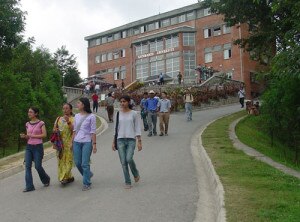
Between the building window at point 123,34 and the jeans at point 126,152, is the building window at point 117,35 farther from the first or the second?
the jeans at point 126,152

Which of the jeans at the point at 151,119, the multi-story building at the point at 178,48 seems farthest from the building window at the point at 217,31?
the jeans at the point at 151,119

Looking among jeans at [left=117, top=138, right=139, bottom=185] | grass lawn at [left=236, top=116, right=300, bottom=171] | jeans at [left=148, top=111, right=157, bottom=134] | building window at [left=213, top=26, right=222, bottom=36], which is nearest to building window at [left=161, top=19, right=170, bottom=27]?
building window at [left=213, top=26, right=222, bottom=36]

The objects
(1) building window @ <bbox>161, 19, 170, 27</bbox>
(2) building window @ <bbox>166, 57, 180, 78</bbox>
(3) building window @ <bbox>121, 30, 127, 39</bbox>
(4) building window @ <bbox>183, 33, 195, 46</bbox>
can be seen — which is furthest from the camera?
(3) building window @ <bbox>121, 30, 127, 39</bbox>

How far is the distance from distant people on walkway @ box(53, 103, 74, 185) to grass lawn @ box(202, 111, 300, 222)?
321 cm

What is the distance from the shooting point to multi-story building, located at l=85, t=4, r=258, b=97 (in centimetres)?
6044

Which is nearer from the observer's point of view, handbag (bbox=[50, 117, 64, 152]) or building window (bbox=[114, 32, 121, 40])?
handbag (bbox=[50, 117, 64, 152])

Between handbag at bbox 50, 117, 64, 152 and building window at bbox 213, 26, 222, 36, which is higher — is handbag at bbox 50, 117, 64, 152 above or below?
below

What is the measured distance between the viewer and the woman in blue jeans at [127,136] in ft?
32.5

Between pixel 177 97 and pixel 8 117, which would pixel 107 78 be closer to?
pixel 177 97

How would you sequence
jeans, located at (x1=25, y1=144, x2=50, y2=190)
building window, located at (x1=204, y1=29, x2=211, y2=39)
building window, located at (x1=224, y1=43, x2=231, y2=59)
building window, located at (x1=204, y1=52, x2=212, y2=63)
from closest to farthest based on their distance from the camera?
jeans, located at (x1=25, y1=144, x2=50, y2=190)
building window, located at (x1=224, y1=43, x2=231, y2=59)
building window, located at (x1=204, y1=52, x2=212, y2=63)
building window, located at (x1=204, y1=29, x2=211, y2=39)

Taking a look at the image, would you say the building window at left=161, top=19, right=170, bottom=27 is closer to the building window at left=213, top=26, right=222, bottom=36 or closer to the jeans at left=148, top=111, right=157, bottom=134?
the building window at left=213, top=26, right=222, bottom=36

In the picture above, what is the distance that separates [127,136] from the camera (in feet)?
32.6

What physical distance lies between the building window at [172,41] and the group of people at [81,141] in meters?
55.2

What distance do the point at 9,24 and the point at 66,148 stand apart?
40.6ft
